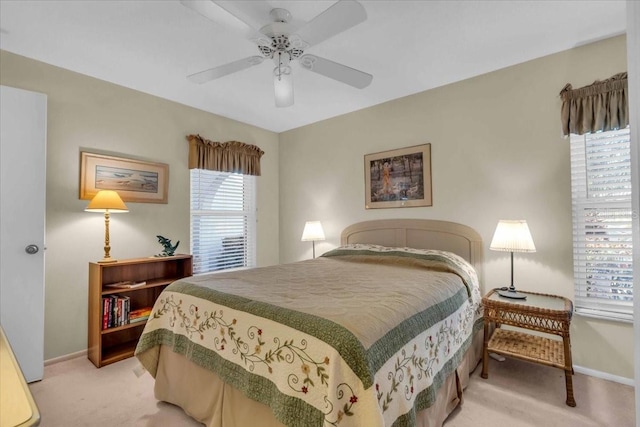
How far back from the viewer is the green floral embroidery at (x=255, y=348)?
1.18 m

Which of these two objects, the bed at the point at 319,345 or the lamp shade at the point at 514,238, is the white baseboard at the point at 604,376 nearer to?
the bed at the point at 319,345


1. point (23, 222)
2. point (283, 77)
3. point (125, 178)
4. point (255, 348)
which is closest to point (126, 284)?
point (23, 222)

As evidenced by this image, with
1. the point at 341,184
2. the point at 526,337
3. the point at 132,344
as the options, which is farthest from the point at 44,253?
the point at 526,337

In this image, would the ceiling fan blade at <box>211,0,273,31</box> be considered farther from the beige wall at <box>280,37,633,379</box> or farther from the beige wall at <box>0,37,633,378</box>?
the beige wall at <box>280,37,633,379</box>

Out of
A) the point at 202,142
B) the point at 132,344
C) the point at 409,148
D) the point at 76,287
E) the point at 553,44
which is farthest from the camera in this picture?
the point at 202,142

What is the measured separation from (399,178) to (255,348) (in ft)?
8.51

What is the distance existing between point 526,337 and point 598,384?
1.68ft

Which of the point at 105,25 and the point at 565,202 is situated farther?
the point at 565,202

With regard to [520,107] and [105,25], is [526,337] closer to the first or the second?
[520,107]

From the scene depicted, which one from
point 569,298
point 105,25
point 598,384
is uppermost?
point 105,25

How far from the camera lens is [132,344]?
9.96ft

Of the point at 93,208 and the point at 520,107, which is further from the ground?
the point at 520,107

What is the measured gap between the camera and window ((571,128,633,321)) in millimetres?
2326

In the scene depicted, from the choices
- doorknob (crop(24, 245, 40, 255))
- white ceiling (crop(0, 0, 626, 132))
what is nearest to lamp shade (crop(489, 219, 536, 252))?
white ceiling (crop(0, 0, 626, 132))
